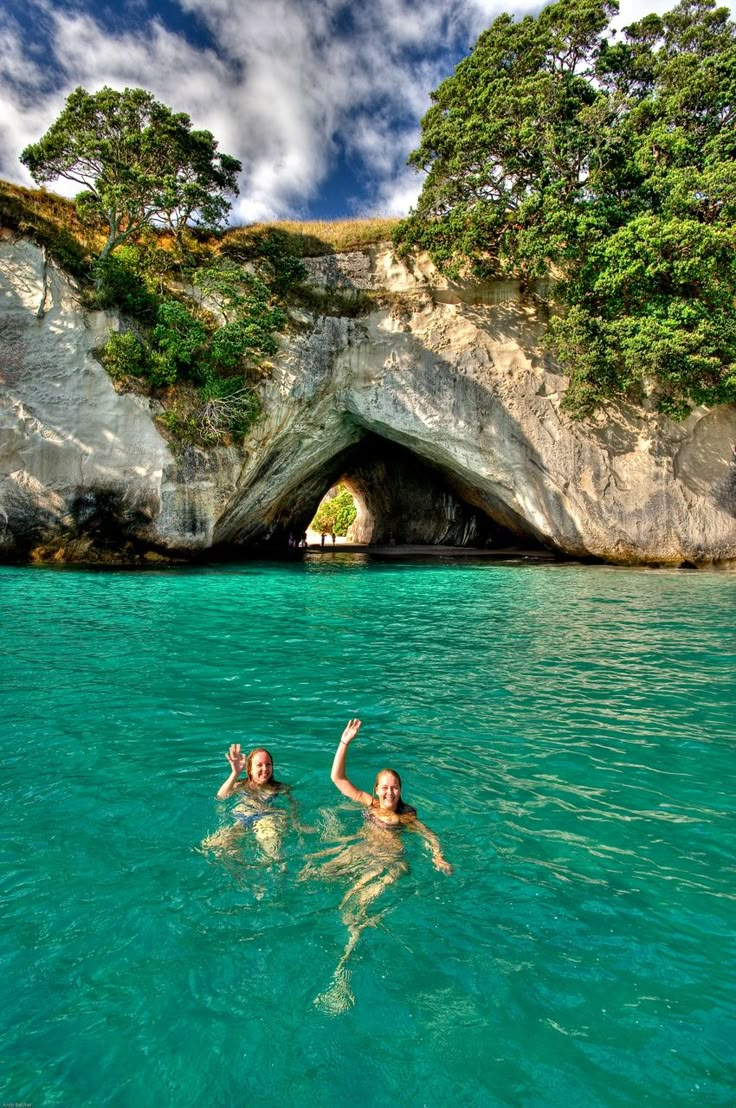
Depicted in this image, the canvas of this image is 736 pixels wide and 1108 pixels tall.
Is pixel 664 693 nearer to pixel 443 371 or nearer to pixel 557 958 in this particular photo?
pixel 557 958

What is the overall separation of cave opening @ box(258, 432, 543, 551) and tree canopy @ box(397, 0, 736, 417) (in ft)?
32.7

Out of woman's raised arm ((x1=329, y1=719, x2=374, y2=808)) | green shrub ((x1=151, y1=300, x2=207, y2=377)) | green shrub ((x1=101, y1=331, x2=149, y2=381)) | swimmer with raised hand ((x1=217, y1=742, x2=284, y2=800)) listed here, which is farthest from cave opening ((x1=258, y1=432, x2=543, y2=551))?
woman's raised arm ((x1=329, y1=719, x2=374, y2=808))

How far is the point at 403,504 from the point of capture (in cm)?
3850

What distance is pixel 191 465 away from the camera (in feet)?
68.6

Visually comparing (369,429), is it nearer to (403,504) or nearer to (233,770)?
(403,504)

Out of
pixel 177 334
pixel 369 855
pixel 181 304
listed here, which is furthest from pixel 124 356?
pixel 369 855

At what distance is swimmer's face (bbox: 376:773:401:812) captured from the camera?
164 inches

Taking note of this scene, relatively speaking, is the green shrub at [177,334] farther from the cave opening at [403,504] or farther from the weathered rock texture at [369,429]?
the cave opening at [403,504]

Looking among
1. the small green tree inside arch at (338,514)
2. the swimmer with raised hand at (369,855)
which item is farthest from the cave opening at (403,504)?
the swimmer with raised hand at (369,855)

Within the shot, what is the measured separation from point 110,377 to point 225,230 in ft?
27.6

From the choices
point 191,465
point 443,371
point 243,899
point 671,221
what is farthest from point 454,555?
point 243,899

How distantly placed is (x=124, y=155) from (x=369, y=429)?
13000 mm

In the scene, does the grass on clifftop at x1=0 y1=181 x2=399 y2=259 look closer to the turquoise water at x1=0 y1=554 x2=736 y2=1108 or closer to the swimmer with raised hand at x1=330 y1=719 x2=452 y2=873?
the turquoise water at x1=0 y1=554 x2=736 y2=1108

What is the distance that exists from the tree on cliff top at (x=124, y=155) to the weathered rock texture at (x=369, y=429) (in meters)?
2.79
